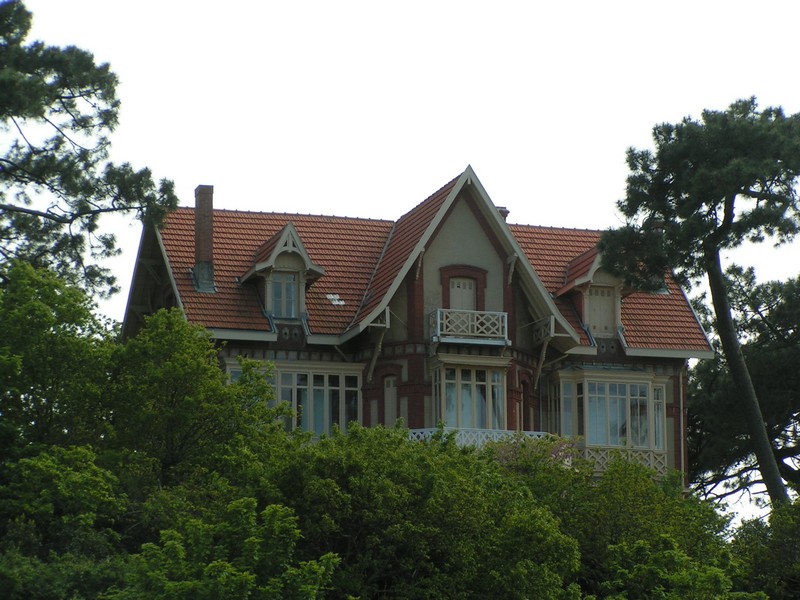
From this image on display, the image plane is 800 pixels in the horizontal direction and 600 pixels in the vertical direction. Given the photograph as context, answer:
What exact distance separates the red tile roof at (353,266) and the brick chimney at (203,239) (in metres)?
0.22

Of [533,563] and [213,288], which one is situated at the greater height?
[213,288]

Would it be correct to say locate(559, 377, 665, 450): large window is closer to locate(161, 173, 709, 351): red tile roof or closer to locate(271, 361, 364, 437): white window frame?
locate(161, 173, 709, 351): red tile roof

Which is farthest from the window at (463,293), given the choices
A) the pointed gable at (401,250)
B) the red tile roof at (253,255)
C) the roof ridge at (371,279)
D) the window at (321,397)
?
the window at (321,397)

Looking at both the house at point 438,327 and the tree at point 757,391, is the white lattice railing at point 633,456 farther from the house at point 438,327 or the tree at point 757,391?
the tree at point 757,391

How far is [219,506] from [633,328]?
18.9 m

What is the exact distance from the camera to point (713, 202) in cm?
4066

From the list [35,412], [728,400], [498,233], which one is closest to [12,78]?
[35,412]

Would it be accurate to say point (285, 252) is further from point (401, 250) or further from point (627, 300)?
point (627, 300)

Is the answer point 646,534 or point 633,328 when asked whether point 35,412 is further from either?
point 633,328

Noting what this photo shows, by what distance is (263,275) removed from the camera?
41.5m

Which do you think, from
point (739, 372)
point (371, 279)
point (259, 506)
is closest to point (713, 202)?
point (739, 372)

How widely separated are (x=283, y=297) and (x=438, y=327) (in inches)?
164

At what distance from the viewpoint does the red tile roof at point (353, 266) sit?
4147 cm

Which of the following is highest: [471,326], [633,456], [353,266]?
[353,266]
